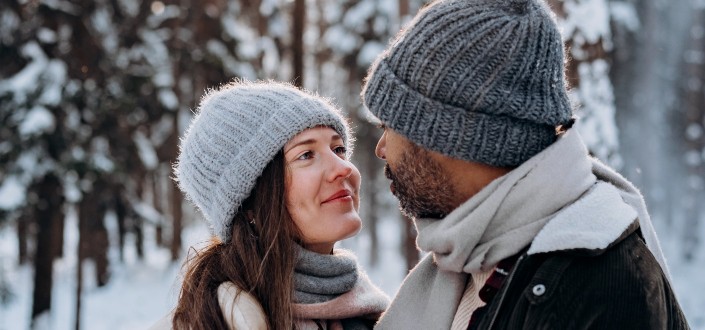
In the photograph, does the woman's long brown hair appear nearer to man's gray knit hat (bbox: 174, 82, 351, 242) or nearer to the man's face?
man's gray knit hat (bbox: 174, 82, 351, 242)

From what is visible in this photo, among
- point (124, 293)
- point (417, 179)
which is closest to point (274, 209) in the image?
point (417, 179)

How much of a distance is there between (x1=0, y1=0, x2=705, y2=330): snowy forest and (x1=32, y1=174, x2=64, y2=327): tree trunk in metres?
0.03

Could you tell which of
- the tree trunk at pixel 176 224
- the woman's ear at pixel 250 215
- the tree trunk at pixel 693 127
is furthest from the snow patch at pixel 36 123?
the tree trunk at pixel 693 127

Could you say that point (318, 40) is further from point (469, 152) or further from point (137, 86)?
point (469, 152)

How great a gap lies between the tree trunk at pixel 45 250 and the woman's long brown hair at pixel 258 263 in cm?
1035

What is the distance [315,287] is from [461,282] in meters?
0.77

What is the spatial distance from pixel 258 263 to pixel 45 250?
1208cm

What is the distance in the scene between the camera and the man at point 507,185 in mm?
2072

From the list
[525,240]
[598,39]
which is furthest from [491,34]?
[598,39]

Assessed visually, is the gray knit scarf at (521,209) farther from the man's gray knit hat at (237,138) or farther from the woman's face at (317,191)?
the man's gray knit hat at (237,138)

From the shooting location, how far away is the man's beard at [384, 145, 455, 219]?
8.34 ft

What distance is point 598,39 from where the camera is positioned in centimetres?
687

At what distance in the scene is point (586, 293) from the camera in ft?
6.67

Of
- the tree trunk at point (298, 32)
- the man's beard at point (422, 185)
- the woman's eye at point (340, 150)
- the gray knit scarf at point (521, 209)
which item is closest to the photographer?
the gray knit scarf at point (521, 209)
